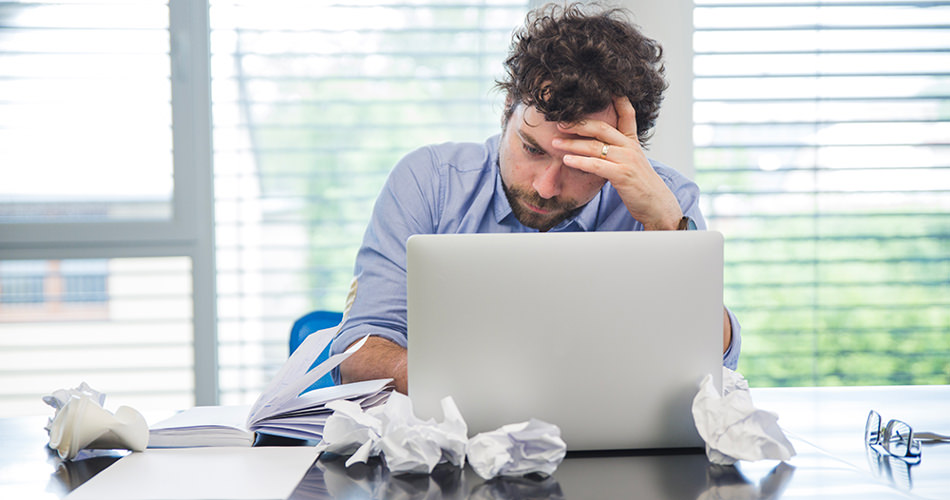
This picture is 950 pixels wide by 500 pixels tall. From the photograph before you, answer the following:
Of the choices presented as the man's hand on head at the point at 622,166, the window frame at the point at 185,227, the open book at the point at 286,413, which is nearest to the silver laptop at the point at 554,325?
the open book at the point at 286,413

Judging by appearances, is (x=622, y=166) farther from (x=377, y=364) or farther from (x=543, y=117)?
(x=377, y=364)

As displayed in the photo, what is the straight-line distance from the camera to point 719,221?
2611 millimetres

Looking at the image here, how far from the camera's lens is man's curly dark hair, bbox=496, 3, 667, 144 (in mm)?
1374

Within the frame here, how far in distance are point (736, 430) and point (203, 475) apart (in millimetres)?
590

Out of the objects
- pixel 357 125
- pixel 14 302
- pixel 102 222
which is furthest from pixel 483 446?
pixel 14 302

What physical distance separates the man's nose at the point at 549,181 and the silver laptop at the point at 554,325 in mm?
620

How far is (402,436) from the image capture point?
2.59ft

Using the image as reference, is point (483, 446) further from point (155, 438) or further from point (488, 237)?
point (155, 438)

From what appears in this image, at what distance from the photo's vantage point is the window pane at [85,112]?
8.21 feet

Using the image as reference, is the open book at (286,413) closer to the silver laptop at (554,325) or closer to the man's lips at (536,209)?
the silver laptop at (554,325)

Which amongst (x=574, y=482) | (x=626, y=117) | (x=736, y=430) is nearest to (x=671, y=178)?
(x=626, y=117)

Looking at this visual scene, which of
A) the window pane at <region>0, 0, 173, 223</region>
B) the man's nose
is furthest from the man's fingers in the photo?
the window pane at <region>0, 0, 173, 223</region>

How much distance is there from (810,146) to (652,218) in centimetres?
150

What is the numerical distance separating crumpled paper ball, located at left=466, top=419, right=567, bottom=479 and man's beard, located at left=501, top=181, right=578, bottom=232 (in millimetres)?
799
